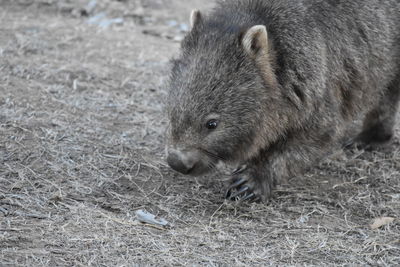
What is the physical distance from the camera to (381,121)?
629 centimetres

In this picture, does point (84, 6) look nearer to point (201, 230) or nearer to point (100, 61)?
point (100, 61)

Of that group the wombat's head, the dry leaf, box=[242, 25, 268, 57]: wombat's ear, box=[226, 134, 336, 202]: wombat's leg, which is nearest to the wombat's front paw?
box=[226, 134, 336, 202]: wombat's leg

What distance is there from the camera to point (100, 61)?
743 cm

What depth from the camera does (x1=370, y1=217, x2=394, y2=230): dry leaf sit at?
15.6ft

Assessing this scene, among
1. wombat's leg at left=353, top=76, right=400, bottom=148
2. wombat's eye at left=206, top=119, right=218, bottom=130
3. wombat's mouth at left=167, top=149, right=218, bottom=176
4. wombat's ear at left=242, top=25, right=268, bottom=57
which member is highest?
wombat's ear at left=242, top=25, right=268, bottom=57

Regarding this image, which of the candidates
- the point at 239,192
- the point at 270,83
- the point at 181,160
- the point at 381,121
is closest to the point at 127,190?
the point at 181,160

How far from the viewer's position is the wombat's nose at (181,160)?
15.1 ft

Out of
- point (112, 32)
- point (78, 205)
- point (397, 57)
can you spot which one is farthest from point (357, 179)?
point (112, 32)

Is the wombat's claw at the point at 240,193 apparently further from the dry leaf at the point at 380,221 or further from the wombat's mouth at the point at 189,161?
the dry leaf at the point at 380,221

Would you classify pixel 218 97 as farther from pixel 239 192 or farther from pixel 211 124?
pixel 239 192

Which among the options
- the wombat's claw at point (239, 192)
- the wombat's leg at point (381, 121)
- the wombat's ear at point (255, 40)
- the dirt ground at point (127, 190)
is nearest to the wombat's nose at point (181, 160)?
the dirt ground at point (127, 190)

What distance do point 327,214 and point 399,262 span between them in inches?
33.0

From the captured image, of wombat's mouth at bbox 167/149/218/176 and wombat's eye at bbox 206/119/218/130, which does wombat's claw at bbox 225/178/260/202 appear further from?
wombat's eye at bbox 206/119/218/130

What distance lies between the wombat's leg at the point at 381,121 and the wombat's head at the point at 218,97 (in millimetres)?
1774
